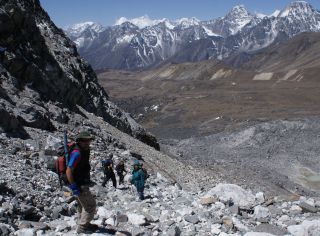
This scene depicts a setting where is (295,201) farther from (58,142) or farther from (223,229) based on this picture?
(58,142)

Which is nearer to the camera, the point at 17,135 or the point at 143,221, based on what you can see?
the point at 143,221

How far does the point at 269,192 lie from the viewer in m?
28.9

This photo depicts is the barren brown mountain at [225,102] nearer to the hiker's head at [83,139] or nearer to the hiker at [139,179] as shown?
the hiker at [139,179]

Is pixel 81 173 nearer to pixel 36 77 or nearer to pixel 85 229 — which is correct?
pixel 85 229

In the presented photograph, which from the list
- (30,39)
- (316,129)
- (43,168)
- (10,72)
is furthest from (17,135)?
(316,129)

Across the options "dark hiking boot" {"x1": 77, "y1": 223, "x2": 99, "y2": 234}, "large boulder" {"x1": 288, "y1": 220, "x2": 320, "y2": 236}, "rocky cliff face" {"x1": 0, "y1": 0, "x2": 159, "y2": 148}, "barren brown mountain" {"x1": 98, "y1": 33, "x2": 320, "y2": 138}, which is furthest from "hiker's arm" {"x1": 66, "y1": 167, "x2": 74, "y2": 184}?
"barren brown mountain" {"x1": 98, "y1": 33, "x2": 320, "y2": 138}

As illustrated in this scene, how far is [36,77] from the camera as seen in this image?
951 inches

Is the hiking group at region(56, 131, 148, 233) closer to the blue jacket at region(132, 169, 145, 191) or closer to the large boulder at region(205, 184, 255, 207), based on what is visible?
the large boulder at region(205, 184, 255, 207)

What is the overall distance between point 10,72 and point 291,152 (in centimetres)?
3307

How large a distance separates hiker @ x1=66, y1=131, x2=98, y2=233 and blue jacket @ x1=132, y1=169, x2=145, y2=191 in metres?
4.57

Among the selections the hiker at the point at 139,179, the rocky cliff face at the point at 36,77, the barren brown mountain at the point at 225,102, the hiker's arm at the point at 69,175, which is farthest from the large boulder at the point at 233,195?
the barren brown mountain at the point at 225,102

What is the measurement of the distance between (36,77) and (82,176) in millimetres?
16172

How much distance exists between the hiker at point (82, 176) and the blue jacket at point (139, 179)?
457 cm

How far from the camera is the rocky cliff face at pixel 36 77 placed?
1902cm
